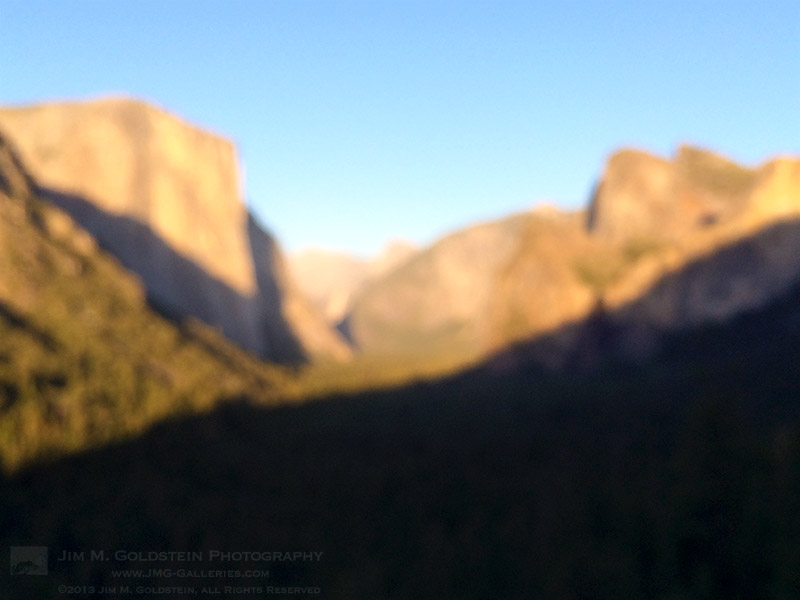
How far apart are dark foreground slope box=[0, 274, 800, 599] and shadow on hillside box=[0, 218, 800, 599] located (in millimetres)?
79

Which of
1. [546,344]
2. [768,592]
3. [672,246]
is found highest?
[672,246]

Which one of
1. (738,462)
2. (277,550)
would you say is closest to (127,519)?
(277,550)

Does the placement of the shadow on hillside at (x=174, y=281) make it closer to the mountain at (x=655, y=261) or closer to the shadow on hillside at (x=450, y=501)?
the shadow on hillside at (x=450, y=501)

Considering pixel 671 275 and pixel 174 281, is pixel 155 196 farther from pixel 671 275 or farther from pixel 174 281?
pixel 671 275

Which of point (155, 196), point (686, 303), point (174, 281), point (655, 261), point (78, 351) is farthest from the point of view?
point (155, 196)

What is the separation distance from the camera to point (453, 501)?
28.8 meters

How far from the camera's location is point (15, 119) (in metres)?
83.6

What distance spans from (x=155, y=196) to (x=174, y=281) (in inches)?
468

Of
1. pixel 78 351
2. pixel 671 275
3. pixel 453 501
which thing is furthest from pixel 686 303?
pixel 78 351

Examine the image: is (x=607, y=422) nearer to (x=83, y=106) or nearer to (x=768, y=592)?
(x=768, y=592)

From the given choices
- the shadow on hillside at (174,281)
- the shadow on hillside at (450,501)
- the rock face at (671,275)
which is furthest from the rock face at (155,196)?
the rock face at (671,275)

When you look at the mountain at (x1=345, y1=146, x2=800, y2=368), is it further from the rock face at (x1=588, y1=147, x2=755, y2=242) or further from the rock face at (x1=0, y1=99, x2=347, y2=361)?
the rock face at (x1=0, y1=99, x2=347, y2=361)

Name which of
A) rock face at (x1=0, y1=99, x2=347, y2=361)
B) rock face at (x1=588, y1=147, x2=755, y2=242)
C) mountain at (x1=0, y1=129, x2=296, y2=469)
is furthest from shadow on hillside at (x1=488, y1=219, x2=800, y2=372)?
rock face at (x1=0, y1=99, x2=347, y2=361)

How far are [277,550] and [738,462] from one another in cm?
1387
